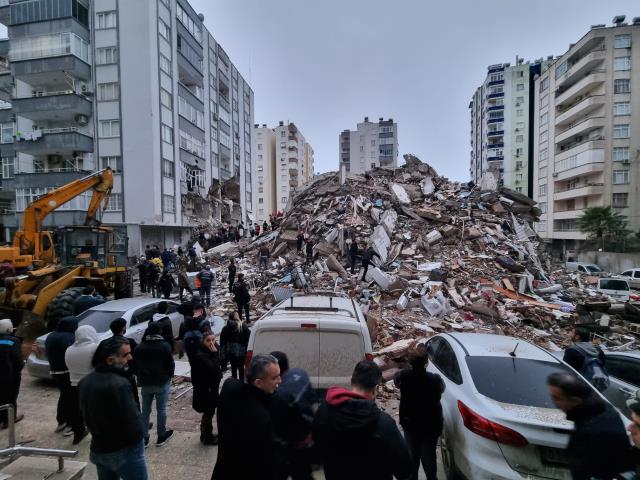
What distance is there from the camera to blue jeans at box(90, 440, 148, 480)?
9.41 ft

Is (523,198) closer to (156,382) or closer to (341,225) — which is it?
(341,225)

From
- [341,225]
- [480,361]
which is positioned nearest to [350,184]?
[341,225]

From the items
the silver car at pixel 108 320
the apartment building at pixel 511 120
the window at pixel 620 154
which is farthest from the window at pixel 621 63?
the silver car at pixel 108 320

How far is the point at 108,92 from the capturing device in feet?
85.6

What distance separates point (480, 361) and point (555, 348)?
6.52 meters

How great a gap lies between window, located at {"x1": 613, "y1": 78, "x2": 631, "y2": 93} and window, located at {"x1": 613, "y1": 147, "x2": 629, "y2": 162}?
5.91 meters

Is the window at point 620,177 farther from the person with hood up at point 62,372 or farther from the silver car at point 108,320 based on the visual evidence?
the person with hood up at point 62,372

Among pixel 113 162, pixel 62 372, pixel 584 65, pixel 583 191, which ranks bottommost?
pixel 62 372

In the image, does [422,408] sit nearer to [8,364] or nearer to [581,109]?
[8,364]

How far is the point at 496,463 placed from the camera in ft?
9.72

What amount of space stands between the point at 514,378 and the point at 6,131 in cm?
3894

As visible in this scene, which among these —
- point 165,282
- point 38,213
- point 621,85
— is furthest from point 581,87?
point 38,213

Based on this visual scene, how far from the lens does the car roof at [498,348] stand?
3.93 meters

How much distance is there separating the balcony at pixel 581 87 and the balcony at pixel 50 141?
48148mm
